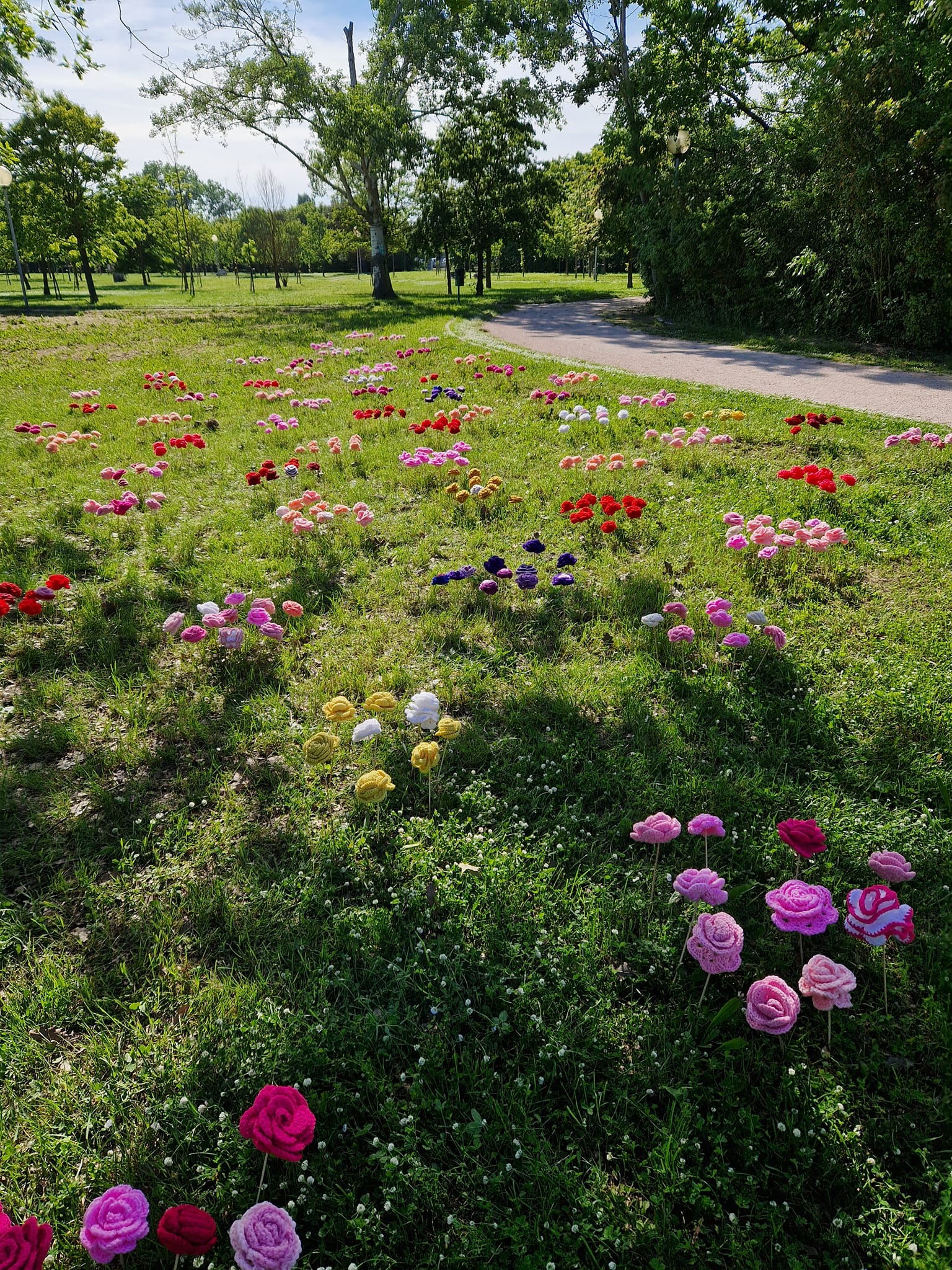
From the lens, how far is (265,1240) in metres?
1.31

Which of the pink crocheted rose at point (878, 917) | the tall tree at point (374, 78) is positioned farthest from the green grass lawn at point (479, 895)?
the tall tree at point (374, 78)

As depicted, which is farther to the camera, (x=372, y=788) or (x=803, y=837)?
(x=372, y=788)

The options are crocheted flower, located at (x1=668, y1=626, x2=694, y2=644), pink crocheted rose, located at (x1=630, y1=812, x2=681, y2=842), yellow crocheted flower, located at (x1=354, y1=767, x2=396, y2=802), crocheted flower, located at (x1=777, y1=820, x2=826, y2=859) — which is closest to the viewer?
crocheted flower, located at (x1=777, y1=820, x2=826, y2=859)

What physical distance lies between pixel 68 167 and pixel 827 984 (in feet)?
130

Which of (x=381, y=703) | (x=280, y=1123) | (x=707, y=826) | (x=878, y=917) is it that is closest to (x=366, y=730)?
(x=381, y=703)

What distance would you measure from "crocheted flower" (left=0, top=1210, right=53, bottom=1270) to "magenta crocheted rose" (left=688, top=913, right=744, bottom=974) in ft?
5.17

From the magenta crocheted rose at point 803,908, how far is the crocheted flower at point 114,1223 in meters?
1.69

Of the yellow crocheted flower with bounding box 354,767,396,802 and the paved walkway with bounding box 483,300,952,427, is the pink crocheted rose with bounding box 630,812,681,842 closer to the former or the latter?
the yellow crocheted flower with bounding box 354,767,396,802

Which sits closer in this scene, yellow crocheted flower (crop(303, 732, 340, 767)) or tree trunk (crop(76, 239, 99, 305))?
yellow crocheted flower (crop(303, 732, 340, 767))

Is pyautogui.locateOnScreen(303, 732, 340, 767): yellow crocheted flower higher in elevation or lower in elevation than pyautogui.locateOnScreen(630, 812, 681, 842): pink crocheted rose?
higher

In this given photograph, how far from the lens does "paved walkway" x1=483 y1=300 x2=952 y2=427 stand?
8.54m

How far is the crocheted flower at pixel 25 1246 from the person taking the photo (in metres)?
1.17

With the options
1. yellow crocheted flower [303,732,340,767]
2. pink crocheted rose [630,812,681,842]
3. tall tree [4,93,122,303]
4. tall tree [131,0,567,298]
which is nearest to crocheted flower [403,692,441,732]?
yellow crocheted flower [303,732,340,767]

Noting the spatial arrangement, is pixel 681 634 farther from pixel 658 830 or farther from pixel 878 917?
pixel 878 917
